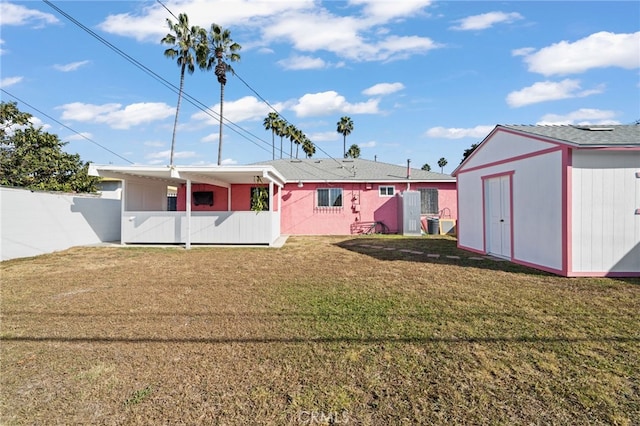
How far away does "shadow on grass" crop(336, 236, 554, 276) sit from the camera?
7.95m

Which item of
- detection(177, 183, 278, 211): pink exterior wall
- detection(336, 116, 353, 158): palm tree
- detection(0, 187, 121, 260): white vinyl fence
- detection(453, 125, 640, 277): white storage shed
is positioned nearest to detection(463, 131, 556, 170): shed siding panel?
detection(453, 125, 640, 277): white storage shed

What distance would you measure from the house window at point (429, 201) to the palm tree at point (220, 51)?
42.4 ft

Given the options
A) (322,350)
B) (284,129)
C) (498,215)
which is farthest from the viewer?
(284,129)

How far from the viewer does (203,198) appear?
16.6 meters

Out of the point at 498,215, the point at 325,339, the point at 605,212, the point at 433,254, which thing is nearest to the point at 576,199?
the point at 605,212

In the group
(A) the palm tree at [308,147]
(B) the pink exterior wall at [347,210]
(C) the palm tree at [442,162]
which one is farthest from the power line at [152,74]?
(C) the palm tree at [442,162]

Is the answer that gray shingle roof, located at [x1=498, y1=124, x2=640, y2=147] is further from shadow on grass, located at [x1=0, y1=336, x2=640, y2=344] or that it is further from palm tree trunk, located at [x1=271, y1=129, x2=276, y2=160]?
palm tree trunk, located at [x1=271, y1=129, x2=276, y2=160]

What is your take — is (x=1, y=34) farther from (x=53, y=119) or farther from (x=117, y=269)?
(x=53, y=119)

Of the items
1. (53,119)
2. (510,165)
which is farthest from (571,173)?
(53,119)

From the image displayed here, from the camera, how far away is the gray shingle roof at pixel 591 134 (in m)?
6.68

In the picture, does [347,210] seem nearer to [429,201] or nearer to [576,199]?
[429,201]

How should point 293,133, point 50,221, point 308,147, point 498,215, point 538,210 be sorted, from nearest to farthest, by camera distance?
1. point 538,210
2. point 498,215
3. point 50,221
4. point 293,133
5. point 308,147

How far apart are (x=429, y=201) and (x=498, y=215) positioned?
7191 mm

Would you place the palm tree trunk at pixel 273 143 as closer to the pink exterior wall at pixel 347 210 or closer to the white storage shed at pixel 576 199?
the pink exterior wall at pixel 347 210
